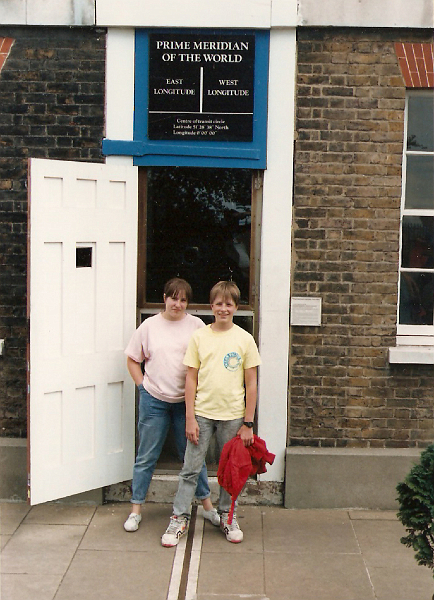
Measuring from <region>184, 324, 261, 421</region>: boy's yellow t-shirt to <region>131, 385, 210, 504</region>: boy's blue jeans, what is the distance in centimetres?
39

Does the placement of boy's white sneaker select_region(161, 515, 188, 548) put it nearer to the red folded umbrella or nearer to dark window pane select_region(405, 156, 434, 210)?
the red folded umbrella

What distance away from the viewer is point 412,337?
6.25 meters

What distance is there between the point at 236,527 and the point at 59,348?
5.83ft

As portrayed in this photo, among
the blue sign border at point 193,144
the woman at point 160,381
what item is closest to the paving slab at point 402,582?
the woman at point 160,381

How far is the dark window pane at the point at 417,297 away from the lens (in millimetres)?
6281

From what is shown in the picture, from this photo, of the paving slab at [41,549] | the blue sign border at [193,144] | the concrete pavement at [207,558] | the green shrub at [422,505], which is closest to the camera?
the green shrub at [422,505]

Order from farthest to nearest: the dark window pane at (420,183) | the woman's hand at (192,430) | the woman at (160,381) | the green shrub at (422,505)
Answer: the dark window pane at (420,183)
the woman at (160,381)
the woman's hand at (192,430)
the green shrub at (422,505)

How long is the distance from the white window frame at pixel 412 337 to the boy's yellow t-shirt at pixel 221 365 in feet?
4.39

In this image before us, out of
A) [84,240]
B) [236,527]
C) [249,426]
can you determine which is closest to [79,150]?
[84,240]

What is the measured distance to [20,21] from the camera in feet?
19.7

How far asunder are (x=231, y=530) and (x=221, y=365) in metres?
1.17

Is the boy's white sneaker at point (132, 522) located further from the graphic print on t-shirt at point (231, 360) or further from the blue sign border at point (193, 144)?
the blue sign border at point (193, 144)

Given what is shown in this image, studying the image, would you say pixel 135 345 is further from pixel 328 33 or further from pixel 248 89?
pixel 328 33

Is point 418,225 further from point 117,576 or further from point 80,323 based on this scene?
point 117,576
